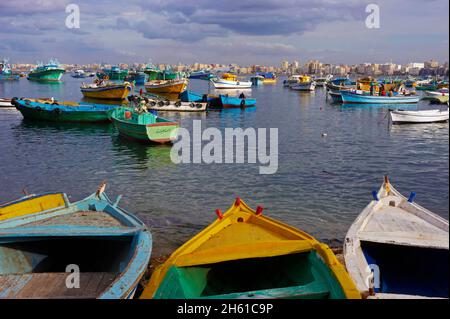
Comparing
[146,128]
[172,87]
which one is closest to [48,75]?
[172,87]

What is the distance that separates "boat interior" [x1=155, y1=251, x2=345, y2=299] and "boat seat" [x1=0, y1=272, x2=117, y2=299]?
1.63 meters

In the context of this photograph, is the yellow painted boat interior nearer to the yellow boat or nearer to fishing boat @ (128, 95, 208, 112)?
fishing boat @ (128, 95, 208, 112)

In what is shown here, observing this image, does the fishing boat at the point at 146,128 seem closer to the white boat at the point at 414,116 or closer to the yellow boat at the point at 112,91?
the white boat at the point at 414,116

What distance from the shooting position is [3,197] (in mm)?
15672

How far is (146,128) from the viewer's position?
2459 centimetres

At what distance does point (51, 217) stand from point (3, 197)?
715cm

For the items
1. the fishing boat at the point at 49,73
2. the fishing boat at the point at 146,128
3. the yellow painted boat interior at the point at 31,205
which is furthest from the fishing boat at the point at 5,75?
the yellow painted boat interior at the point at 31,205

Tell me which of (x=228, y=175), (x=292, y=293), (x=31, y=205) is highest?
(x=31, y=205)

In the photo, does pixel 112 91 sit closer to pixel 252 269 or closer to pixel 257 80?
pixel 252 269

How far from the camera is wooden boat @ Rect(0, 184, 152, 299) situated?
776 centimetres

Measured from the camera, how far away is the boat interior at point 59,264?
772cm

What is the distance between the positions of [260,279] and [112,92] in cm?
4759

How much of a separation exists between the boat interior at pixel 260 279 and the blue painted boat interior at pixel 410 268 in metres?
1.76
